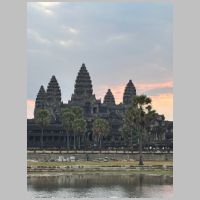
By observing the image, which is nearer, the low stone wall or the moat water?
the moat water

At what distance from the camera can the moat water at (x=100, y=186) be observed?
58.3 meters

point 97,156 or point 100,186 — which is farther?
point 97,156

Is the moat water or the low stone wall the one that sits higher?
the low stone wall

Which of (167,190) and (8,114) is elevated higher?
(8,114)

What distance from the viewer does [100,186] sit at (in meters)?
64.9

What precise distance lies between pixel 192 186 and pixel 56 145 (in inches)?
4136

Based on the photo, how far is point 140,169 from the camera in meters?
82.8

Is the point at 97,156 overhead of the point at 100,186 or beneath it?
overhead

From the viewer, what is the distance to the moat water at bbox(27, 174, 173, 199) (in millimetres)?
58312

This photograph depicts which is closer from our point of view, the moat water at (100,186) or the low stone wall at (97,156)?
the moat water at (100,186)

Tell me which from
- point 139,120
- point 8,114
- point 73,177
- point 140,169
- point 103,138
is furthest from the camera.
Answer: point 103,138

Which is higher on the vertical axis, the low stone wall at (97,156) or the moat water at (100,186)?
the low stone wall at (97,156)

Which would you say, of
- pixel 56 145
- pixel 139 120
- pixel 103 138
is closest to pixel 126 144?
pixel 103 138

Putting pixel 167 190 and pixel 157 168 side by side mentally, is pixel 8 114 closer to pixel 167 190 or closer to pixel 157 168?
pixel 167 190
